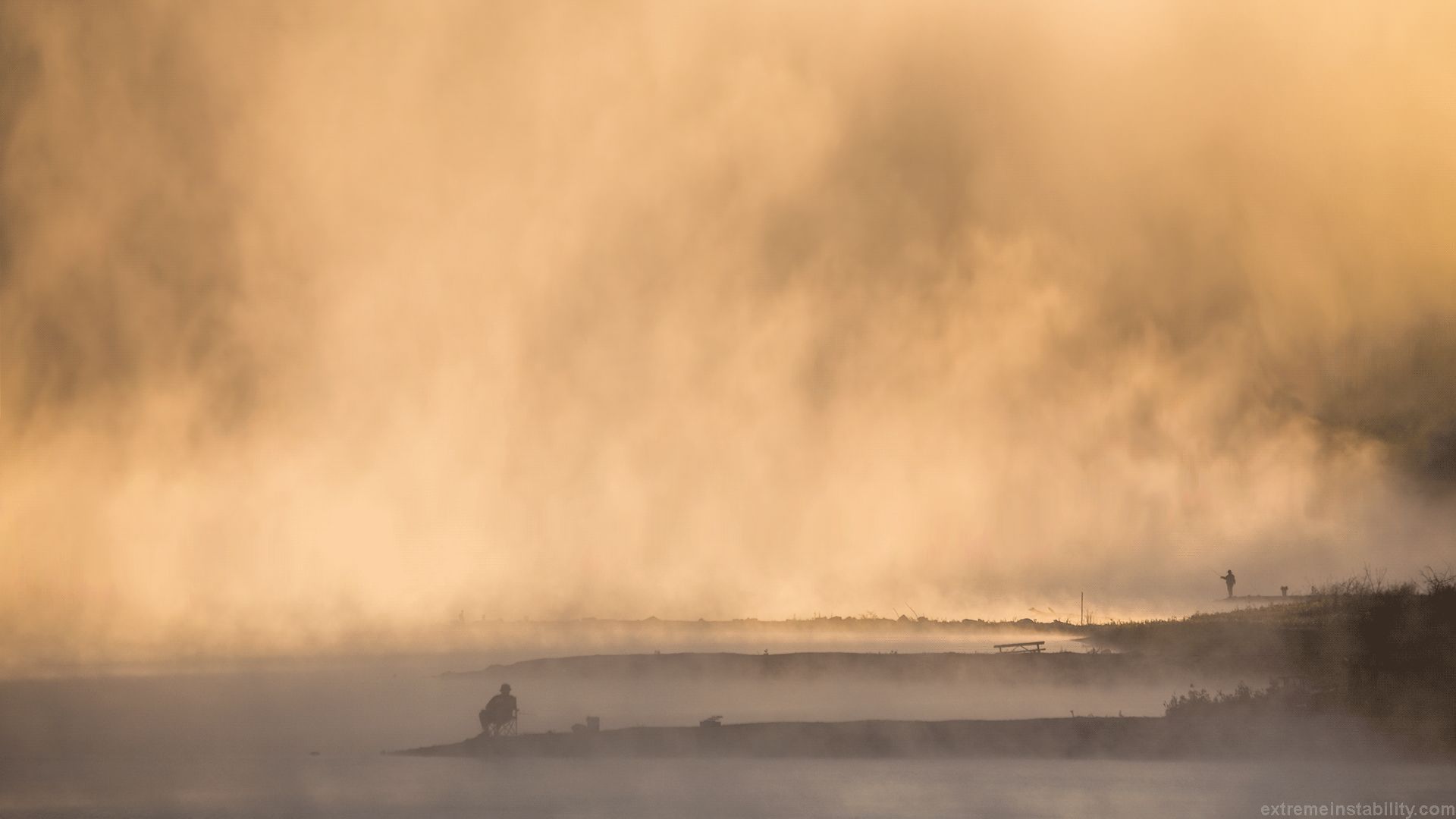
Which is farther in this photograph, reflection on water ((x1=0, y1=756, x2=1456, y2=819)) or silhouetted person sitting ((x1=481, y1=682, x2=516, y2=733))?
silhouetted person sitting ((x1=481, y1=682, x2=516, y2=733))

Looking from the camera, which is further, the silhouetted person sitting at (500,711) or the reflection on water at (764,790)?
the silhouetted person sitting at (500,711)

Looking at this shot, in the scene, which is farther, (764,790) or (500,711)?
(500,711)

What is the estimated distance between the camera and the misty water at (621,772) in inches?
1596

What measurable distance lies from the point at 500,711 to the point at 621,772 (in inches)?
216

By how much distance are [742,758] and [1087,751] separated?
1405cm

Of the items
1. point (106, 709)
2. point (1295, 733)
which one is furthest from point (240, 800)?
point (106, 709)

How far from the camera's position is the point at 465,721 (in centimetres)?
8312

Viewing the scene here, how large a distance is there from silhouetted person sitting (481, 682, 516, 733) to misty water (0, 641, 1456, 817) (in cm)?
154

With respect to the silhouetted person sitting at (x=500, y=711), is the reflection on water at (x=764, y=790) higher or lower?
lower

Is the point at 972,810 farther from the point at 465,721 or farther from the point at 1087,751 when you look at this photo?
the point at 465,721

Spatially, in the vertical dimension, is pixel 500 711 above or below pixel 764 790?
above

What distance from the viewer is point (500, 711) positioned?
48.0m

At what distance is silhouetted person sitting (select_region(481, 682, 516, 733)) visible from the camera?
156 feet

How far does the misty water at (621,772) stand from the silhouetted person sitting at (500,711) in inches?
60.8
